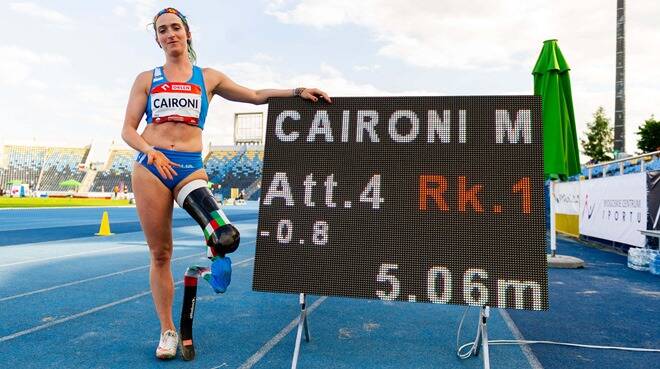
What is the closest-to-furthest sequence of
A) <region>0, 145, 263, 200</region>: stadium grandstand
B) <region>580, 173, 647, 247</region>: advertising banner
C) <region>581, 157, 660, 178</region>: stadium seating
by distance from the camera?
<region>580, 173, 647, 247</region>: advertising banner
<region>581, 157, 660, 178</region>: stadium seating
<region>0, 145, 263, 200</region>: stadium grandstand

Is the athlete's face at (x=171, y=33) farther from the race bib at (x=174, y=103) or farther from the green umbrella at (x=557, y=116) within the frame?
the green umbrella at (x=557, y=116)

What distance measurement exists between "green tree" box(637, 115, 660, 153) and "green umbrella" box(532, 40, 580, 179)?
44333mm

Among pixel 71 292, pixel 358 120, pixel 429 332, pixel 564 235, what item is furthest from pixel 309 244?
pixel 564 235

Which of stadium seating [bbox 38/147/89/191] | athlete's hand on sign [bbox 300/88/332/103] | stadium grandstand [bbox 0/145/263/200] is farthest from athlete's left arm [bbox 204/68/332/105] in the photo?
stadium seating [bbox 38/147/89/191]

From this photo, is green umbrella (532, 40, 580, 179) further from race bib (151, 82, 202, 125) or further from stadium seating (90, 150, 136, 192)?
stadium seating (90, 150, 136, 192)

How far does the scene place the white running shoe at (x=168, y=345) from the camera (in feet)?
10.6

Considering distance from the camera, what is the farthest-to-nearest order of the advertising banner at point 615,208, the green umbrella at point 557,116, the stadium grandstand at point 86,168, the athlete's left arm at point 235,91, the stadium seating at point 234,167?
the stadium grandstand at point 86,168
the stadium seating at point 234,167
the advertising banner at point 615,208
the green umbrella at point 557,116
the athlete's left arm at point 235,91

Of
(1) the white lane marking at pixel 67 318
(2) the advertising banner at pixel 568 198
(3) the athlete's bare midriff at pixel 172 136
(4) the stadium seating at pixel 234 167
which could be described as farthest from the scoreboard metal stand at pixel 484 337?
(4) the stadium seating at pixel 234 167

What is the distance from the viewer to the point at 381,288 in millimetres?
2844

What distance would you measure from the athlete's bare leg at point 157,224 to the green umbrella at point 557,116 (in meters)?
6.50

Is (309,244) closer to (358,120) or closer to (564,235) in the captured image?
(358,120)

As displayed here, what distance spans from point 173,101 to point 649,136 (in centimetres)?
5300

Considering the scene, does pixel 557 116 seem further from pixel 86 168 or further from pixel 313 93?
pixel 86 168

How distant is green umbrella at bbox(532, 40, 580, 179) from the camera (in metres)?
7.62
